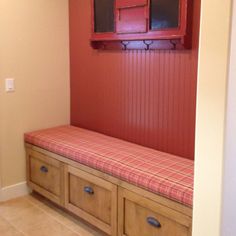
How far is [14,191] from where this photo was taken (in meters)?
3.41

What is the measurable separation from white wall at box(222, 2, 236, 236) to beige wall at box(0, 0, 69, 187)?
7.42 ft

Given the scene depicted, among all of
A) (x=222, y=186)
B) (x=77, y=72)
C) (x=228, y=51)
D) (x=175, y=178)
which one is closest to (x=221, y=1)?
(x=228, y=51)

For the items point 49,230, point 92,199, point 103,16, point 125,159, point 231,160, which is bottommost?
point 49,230

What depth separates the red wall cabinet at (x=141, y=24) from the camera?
99.3 inches

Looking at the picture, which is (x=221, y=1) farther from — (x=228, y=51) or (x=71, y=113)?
(x=71, y=113)

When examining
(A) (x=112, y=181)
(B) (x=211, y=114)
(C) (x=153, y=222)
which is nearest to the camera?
(B) (x=211, y=114)

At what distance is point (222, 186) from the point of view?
1.59m

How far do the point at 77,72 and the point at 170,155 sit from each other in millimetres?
1409

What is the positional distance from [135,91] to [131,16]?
622 mm

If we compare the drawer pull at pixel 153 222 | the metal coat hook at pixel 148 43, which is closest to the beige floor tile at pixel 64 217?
the drawer pull at pixel 153 222

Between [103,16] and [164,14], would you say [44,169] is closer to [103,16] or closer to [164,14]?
[103,16]

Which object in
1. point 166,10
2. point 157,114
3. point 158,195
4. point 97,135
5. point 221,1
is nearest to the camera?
point 221,1

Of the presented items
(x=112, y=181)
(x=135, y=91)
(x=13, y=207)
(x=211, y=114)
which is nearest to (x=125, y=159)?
(x=112, y=181)

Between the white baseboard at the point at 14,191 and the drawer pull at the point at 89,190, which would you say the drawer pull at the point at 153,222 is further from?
the white baseboard at the point at 14,191
